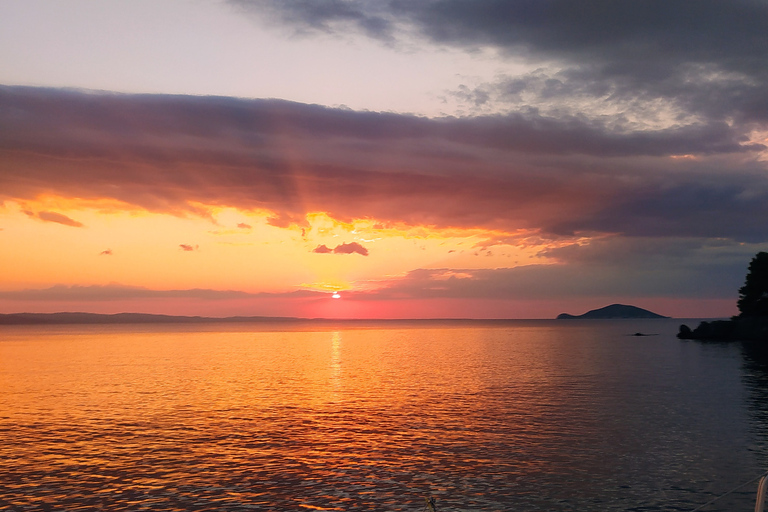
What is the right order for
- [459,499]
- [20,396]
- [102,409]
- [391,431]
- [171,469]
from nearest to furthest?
[459,499]
[171,469]
[391,431]
[102,409]
[20,396]

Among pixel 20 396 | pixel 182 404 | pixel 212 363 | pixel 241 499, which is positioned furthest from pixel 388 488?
pixel 212 363

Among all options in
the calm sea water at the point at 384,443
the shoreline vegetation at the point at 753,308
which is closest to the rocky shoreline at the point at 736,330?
the shoreline vegetation at the point at 753,308

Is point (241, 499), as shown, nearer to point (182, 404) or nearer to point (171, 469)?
point (171, 469)

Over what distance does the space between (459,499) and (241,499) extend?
10.5m

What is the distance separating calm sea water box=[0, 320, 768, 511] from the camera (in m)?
28.2

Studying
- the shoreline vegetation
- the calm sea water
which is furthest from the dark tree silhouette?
the calm sea water

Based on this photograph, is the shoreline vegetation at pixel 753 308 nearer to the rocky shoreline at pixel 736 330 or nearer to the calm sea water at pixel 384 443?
the rocky shoreline at pixel 736 330

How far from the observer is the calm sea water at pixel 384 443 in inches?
1110

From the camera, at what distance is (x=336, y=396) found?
67188 mm

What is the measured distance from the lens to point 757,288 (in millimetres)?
159000

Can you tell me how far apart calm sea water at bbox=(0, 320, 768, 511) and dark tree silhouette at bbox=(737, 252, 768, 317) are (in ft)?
295

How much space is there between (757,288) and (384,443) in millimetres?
157329

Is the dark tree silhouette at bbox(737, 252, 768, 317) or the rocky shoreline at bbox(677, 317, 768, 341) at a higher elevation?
the dark tree silhouette at bbox(737, 252, 768, 317)

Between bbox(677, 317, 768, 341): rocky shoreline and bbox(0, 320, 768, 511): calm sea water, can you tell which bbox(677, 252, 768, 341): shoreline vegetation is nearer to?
bbox(677, 317, 768, 341): rocky shoreline
